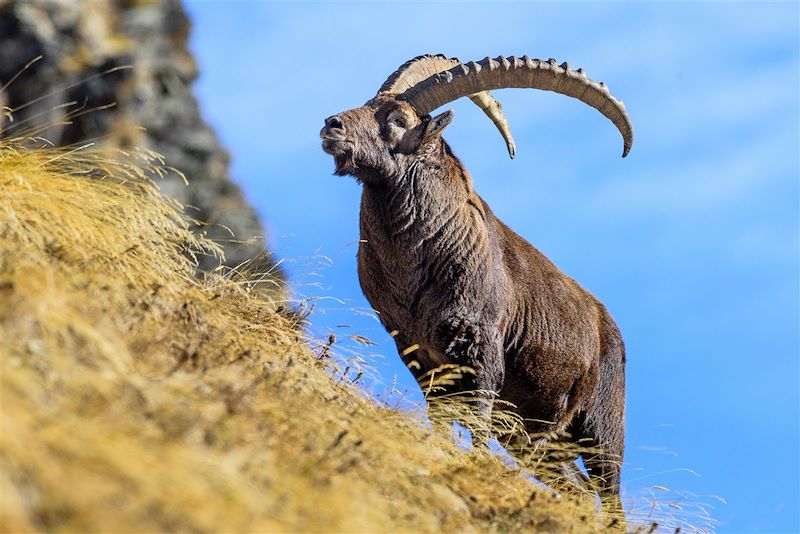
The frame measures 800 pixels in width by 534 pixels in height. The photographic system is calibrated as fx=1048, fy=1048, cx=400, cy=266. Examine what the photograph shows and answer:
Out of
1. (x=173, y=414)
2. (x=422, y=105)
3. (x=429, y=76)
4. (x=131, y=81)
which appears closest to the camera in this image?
(x=173, y=414)

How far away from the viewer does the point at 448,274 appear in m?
8.17

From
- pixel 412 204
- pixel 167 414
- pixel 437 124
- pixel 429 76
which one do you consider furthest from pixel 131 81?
pixel 167 414

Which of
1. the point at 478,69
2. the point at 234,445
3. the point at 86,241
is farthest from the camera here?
the point at 478,69

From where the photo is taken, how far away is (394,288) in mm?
8219

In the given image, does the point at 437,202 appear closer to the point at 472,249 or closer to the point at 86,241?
the point at 472,249

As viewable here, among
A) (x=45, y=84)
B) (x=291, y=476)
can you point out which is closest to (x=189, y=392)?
(x=291, y=476)

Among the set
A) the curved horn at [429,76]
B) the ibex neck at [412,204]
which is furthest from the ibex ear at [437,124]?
the curved horn at [429,76]

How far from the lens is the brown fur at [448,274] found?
8.03m

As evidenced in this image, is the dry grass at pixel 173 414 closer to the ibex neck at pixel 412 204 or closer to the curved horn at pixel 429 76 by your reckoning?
the ibex neck at pixel 412 204

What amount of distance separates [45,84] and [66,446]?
20.0 meters

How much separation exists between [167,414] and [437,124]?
4830 millimetres

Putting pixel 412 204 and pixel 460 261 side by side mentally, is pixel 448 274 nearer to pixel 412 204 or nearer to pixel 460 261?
pixel 460 261

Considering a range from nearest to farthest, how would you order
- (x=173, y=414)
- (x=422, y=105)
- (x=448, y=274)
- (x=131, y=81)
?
(x=173, y=414) → (x=448, y=274) → (x=422, y=105) → (x=131, y=81)

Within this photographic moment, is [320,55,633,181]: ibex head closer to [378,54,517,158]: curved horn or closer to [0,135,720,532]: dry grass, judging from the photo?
[378,54,517,158]: curved horn
